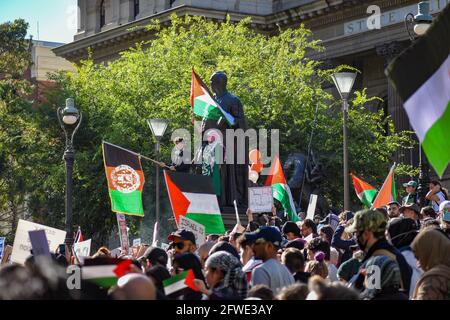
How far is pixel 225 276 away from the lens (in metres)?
8.88

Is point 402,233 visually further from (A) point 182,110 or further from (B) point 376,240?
(A) point 182,110

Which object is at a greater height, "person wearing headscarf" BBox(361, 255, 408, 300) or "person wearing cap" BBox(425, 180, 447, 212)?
"person wearing cap" BBox(425, 180, 447, 212)

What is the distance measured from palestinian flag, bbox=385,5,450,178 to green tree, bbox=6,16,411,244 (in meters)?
28.1

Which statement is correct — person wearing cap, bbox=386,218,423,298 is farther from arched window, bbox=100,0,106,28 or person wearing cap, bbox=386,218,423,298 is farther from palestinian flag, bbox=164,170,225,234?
arched window, bbox=100,0,106,28

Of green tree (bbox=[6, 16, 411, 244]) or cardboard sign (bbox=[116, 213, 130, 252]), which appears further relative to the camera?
green tree (bbox=[6, 16, 411, 244])

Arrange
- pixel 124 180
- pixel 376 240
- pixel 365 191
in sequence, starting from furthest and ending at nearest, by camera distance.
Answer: pixel 365 191, pixel 124 180, pixel 376 240

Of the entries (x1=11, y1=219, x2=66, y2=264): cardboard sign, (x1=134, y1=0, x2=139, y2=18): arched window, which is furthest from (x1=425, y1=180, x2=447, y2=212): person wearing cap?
(x1=134, y1=0, x2=139, y2=18): arched window

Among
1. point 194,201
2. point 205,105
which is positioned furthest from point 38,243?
point 205,105

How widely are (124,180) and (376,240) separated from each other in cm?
1098

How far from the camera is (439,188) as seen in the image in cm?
1892

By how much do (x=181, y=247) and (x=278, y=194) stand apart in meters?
11.1

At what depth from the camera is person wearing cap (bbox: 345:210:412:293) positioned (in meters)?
8.90

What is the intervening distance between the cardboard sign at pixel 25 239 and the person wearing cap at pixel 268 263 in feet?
14.5

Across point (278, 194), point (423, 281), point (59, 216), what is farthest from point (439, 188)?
point (59, 216)
